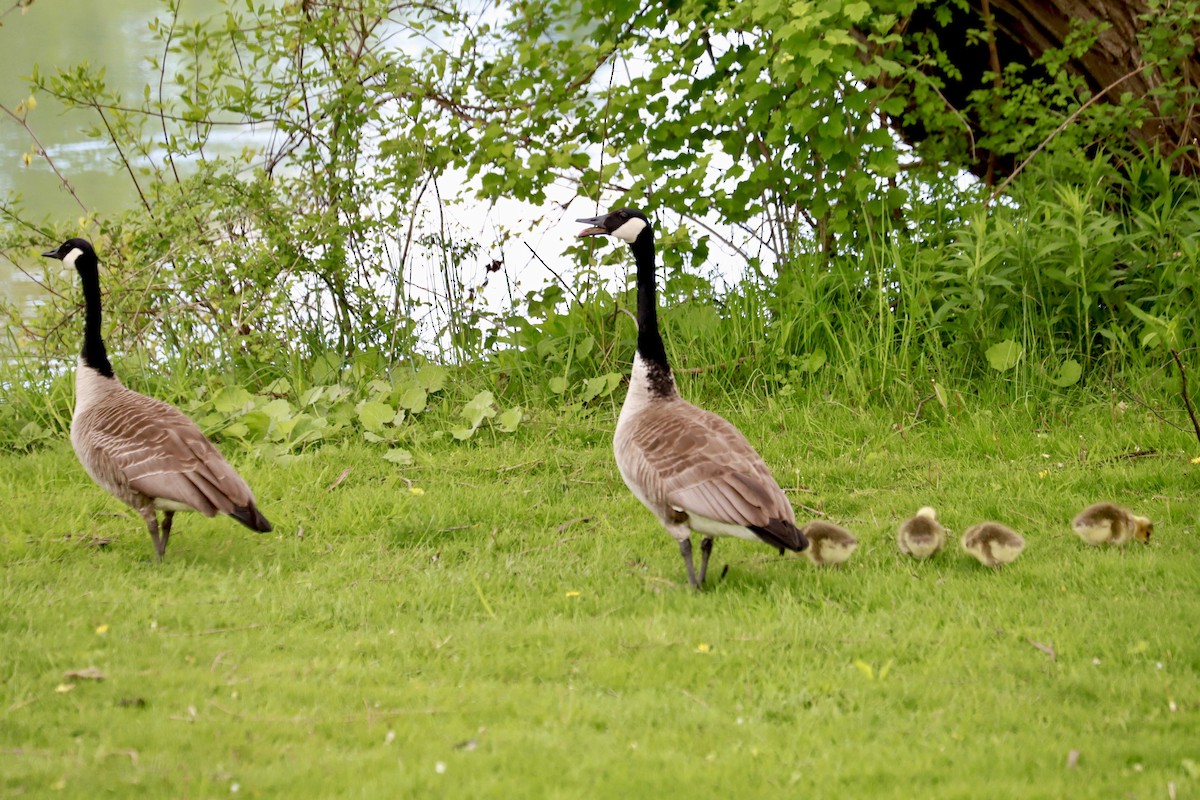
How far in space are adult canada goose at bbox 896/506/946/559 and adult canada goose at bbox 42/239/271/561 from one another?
3.35 m

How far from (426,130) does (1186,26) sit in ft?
20.3

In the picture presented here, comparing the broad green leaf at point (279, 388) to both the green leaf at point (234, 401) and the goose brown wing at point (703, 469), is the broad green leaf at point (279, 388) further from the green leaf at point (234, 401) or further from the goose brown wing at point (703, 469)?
the goose brown wing at point (703, 469)

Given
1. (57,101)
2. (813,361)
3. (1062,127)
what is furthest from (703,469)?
(57,101)

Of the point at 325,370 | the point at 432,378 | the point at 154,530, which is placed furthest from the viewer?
the point at 325,370

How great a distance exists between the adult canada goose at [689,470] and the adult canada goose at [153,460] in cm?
202

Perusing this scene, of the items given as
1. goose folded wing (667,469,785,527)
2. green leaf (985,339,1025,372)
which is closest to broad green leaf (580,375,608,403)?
green leaf (985,339,1025,372)

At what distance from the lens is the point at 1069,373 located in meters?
8.39

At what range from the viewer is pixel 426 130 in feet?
31.4

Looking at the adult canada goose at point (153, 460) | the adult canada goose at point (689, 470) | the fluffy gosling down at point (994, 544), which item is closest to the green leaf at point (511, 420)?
the adult canada goose at point (689, 470)

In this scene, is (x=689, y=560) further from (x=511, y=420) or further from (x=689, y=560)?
(x=511, y=420)

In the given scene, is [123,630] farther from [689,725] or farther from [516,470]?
[516,470]

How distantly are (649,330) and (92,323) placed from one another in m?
3.63

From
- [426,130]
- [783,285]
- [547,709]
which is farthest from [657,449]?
[426,130]

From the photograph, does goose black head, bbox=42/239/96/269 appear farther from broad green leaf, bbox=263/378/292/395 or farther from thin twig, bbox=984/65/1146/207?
thin twig, bbox=984/65/1146/207
